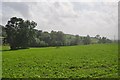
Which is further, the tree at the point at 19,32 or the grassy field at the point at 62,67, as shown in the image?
the tree at the point at 19,32

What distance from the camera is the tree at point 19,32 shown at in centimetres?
8638

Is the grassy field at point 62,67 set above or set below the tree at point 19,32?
below

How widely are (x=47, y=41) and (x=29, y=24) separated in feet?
92.6

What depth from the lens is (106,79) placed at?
12.7 m

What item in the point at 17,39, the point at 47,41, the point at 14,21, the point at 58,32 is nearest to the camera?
the point at 17,39

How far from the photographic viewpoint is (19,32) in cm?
8806

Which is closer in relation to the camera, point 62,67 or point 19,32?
point 62,67

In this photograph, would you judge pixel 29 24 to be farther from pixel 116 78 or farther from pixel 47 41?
pixel 116 78

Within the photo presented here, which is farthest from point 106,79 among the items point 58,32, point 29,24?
point 58,32

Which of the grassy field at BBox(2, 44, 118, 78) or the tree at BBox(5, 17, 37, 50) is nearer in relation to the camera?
the grassy field at BBox(2, 44, 118, 78)

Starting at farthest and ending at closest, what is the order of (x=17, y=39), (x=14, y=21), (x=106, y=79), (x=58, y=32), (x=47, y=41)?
(x=58, y=32) < (x=47, y=41) < (x=14, y=21) < (x=17, y=39) < (x=106, y=79)

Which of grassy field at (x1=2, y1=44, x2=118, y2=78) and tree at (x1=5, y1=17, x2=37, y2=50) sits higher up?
tree at (x1=5, y1=17, x2=37, y2=50)

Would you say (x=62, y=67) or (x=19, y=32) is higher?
(x=19, y=32)

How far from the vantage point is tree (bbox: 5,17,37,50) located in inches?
3401
